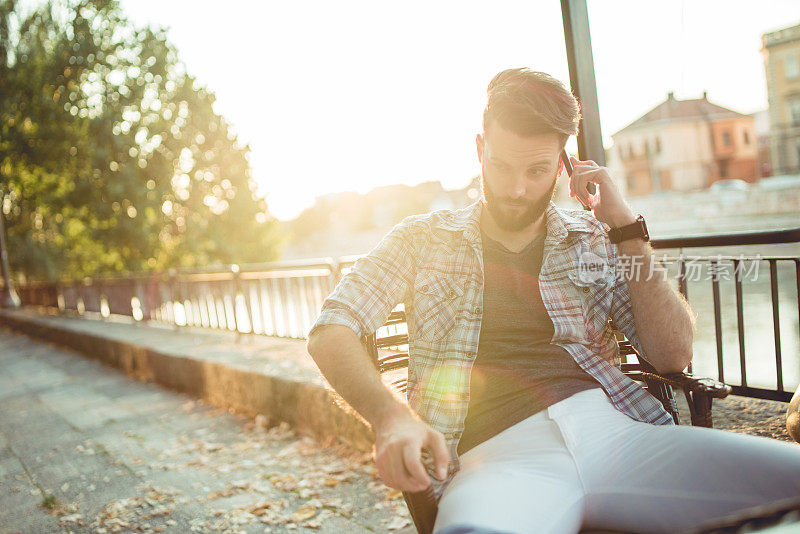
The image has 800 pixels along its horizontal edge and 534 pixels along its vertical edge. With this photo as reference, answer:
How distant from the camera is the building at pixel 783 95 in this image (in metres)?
4.44

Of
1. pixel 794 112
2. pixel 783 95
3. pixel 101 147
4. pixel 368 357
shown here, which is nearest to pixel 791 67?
pixel 783 95

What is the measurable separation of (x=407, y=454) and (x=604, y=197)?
128 centimetres

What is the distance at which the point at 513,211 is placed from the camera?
7.27 feet

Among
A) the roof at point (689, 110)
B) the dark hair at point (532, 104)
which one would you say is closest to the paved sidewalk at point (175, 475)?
the dark hair at point (532, 104)

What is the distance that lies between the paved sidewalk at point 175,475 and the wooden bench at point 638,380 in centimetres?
121

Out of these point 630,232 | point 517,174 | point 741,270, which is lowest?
point 741,270

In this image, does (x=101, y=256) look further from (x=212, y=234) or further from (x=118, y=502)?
(x=118, y=502)

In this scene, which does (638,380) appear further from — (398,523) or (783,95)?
(783,95)

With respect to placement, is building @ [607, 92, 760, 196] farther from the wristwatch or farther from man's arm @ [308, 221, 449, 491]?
man's arm @ [308, 221, 449, 491]

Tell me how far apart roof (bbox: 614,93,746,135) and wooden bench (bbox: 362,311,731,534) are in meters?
2.89

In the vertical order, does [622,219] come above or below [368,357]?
above

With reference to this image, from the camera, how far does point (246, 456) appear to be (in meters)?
4.57

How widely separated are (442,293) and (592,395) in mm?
613

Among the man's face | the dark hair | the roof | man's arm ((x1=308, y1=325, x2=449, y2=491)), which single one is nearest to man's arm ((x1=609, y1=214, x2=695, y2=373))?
the man's face
